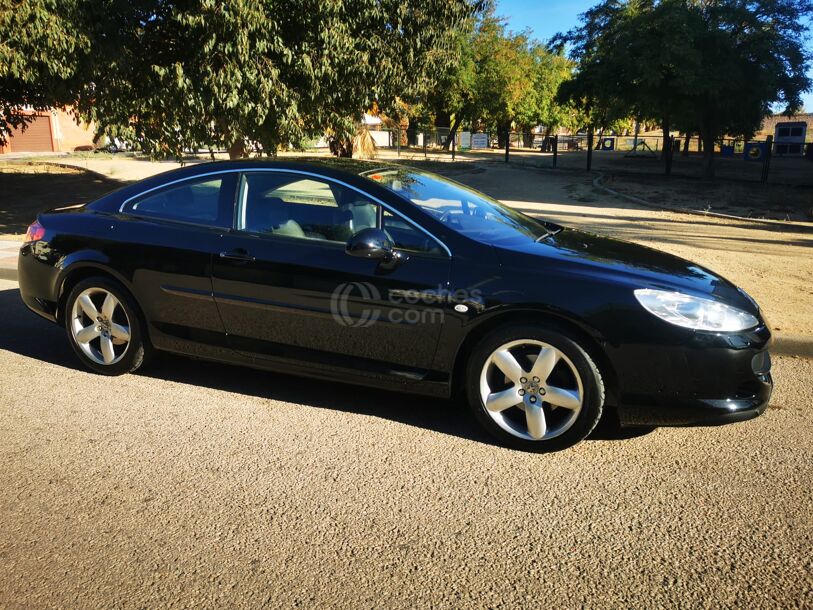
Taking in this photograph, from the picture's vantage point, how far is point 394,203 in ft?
13.5

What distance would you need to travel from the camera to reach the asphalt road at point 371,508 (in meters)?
2.64

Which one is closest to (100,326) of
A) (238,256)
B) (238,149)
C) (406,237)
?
(238,256)

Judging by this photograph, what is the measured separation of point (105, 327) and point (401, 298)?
90.1 inches

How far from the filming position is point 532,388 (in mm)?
3703

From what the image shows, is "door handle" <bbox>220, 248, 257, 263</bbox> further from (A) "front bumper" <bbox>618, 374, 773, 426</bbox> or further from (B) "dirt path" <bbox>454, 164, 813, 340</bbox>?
(B) "dirt path" <bbox>454, 164, 813, 340</bbox>

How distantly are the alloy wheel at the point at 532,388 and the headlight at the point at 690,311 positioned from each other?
21.2 inches

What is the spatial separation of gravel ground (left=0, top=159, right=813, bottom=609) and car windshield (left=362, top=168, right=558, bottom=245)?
1.20 meters

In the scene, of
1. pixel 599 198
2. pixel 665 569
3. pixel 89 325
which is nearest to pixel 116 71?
pixel 89 325

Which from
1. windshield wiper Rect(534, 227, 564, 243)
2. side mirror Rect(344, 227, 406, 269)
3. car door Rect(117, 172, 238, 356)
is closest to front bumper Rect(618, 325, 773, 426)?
windshield wiper Rect(534, 227, 564, 243)

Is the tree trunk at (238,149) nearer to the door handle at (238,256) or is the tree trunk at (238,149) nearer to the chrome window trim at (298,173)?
the chrome window trim at (298,173)

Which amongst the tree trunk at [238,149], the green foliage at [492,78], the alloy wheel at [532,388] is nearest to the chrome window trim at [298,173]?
the alloy wheel at [532,388]

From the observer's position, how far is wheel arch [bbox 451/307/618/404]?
3633mm

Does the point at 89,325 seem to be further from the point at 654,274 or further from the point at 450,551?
the point at 654,274

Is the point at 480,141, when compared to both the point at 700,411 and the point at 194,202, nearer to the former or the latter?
the point at 194,202
